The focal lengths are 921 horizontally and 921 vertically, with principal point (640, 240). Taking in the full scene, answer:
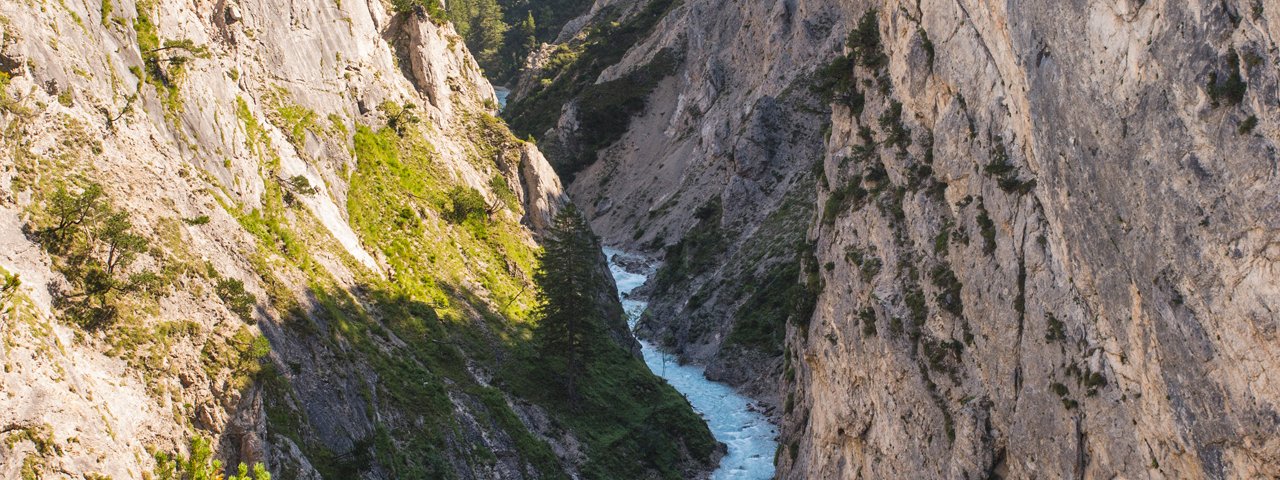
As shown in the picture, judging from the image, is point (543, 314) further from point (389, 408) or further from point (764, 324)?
point (764, 324)

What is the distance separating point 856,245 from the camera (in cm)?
4541

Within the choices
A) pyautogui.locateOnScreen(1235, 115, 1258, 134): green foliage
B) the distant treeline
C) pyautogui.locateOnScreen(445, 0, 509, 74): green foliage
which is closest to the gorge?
pyautogui.locateOnScreen(1235, 115, 1258, 134): green foliage

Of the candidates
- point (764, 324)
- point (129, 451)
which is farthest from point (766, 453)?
point (129, 451)

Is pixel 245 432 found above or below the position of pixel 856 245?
below

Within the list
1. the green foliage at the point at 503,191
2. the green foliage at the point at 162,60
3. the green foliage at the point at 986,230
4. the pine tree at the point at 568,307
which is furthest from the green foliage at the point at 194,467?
the green foliage at the point at 503,191

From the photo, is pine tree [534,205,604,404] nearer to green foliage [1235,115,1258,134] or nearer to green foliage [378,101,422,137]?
green foliage [378,101,422,137]

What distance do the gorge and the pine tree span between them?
0.71ft

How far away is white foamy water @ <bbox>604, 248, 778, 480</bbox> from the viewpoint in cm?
5809

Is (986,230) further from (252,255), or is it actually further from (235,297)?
(252,255)

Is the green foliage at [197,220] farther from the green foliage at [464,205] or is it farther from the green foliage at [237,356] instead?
the green foliage at [464,205]

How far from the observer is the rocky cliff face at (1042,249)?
22.7m

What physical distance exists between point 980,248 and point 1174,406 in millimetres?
11872

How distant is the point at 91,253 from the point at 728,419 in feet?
155

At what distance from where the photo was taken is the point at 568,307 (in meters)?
54.2
